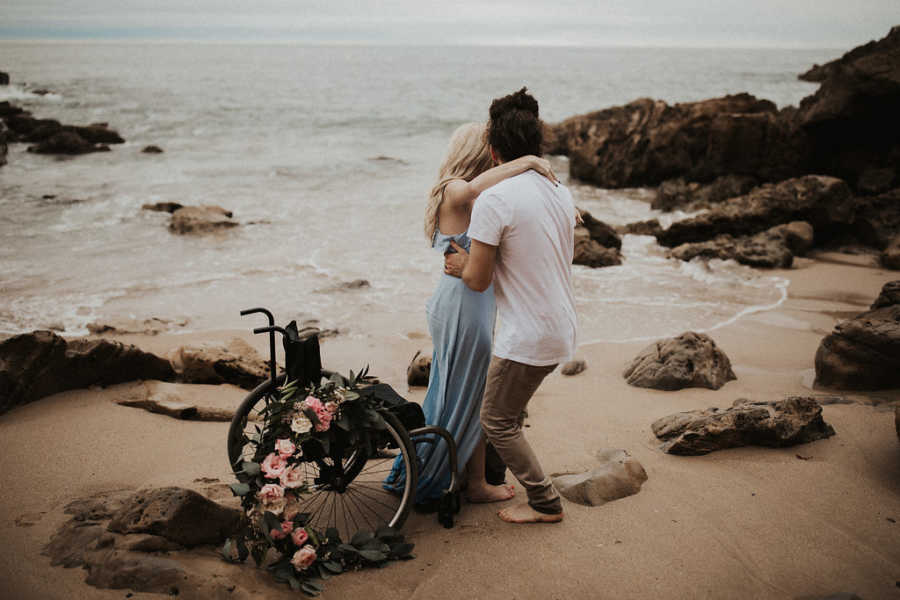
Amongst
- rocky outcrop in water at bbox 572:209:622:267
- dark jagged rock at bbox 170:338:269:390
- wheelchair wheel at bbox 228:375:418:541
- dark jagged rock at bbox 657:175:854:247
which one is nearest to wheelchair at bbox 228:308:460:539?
wheelchair wheel at bbox 228:375:418:541

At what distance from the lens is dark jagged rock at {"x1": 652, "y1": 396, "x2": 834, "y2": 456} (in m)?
4.24

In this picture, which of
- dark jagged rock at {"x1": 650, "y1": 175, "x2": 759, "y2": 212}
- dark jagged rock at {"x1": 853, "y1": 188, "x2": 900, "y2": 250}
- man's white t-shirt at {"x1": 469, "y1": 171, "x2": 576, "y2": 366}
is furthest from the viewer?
dark jagged rock at {"x1": 650, "y1": 175, "x2": 759, "y2": 212}

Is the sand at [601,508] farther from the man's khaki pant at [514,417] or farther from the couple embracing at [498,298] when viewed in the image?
the couple embracing at [498,298]

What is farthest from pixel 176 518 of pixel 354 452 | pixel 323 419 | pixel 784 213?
pixel 784 213

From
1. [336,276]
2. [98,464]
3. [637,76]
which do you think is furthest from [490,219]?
[637,76]

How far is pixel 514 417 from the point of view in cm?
332

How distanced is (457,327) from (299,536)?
1318 mm

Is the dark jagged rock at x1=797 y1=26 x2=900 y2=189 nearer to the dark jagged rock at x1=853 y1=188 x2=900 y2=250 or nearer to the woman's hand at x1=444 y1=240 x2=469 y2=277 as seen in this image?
the dark jagged rock at x1=853 y1=188 x2=900 y2=250

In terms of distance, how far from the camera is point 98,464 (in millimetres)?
4070

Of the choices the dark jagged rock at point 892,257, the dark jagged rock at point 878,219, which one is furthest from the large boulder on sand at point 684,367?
the dark jagged rock at point 878,219

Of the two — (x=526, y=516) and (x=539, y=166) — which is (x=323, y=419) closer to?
(x=526, y=516)

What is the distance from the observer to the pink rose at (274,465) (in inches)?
114

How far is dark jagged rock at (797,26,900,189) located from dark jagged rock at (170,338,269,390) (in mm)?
12028

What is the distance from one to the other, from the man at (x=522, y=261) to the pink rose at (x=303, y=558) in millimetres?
1106
